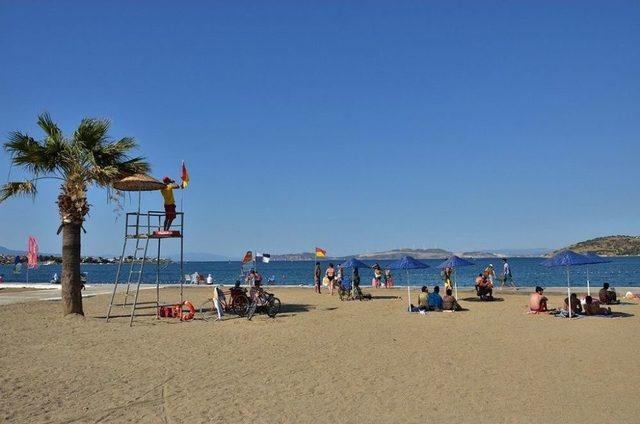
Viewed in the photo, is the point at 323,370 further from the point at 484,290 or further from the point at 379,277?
the point at 379,277

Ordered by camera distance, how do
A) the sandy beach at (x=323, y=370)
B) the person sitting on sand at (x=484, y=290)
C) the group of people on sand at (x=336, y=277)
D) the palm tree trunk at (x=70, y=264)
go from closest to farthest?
the sandy beach at (x=323, y=370) < the palm tree trunk at (x=70, y=264) < the person sitting on sand at (x=484, y=290) < the group of people on sand at (x=336, y=277)

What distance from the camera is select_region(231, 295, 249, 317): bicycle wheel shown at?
17438 mm

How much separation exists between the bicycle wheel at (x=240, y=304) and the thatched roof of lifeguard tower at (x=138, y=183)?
4377mm

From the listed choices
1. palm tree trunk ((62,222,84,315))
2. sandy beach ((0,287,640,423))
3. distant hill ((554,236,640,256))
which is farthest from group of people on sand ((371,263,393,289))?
distant hill ((554,236,640,256))

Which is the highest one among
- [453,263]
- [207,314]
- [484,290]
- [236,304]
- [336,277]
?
[453,263]

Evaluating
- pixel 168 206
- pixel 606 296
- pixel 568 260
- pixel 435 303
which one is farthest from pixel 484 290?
pixel 168 206

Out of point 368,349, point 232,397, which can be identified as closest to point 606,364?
point 368,349

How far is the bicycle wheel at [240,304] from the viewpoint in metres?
17.4

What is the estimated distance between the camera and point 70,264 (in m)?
16.6

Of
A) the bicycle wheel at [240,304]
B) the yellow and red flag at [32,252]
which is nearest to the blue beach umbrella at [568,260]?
the bicycle wheel at [240,304]

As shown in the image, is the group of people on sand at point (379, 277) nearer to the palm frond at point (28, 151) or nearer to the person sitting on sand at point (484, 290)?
the person sitting on sand at point (484, 290)

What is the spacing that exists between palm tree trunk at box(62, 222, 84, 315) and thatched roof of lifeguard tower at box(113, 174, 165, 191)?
6.44 feet

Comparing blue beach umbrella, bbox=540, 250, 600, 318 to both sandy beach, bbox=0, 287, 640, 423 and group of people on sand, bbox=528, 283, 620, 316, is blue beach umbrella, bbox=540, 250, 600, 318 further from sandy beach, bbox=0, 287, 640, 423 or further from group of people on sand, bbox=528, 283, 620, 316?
sandy beach, bbox=0, 287, 640, 423

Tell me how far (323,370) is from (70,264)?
10.7m
